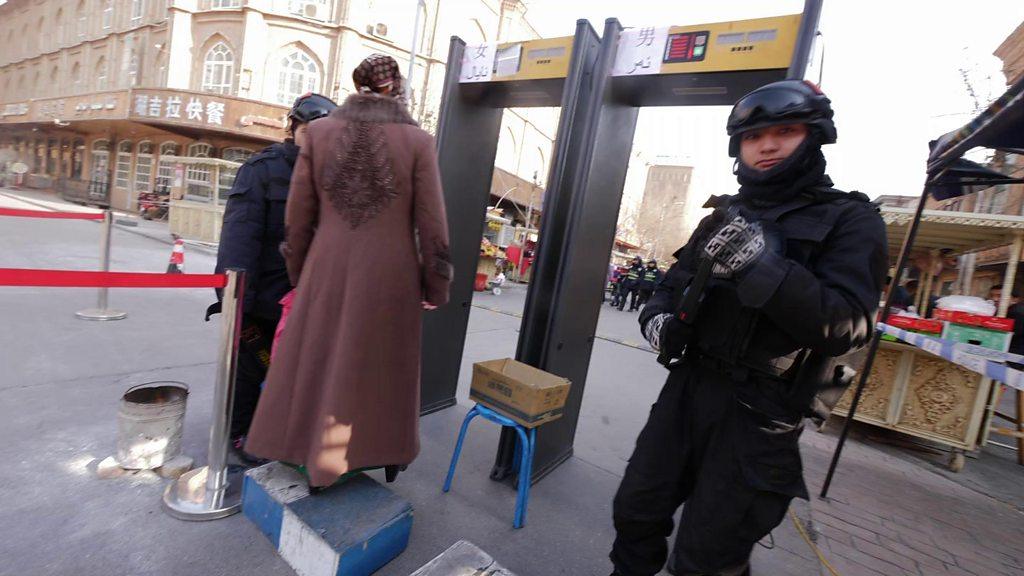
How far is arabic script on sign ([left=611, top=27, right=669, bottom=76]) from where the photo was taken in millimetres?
2607

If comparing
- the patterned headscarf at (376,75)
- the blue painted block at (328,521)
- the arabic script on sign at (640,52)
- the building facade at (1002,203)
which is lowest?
the blue painted block at (328,521)

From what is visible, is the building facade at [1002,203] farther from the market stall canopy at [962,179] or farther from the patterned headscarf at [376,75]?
the patterned headscarf at [376,75]

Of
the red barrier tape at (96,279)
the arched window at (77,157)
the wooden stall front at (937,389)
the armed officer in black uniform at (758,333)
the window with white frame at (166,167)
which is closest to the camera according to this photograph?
the armed officer in black uniform at (758,333)

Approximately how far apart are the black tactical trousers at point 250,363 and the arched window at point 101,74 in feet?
112

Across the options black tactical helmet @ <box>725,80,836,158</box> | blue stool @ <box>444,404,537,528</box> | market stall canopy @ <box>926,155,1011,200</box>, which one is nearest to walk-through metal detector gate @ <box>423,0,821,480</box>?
blue stool @ <box>444,404,537,528</box>

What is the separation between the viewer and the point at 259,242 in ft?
7.73

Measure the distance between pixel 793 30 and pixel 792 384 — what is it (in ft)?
5.94

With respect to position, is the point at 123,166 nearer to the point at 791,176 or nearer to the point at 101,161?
the point at 101,161

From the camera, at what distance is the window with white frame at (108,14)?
26.2m

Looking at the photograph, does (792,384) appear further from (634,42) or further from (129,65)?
(129,65)

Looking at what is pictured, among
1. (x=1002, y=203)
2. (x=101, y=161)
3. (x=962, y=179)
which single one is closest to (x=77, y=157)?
(x=101, y=161)

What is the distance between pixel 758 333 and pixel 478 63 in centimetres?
268

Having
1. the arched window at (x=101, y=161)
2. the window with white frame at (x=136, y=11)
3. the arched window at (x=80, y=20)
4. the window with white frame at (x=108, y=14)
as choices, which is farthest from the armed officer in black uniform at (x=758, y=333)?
the arched window at (x=80, y=20)

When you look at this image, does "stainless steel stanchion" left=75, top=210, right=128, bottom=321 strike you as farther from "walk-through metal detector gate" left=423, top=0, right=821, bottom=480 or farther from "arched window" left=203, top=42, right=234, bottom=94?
"arched window" left=203, top=42, right=234, bottom=94
